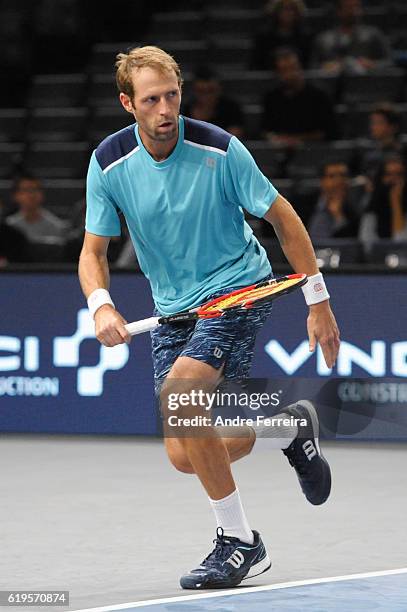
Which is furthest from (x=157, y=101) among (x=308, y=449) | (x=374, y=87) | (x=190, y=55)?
(x=190, y=55)

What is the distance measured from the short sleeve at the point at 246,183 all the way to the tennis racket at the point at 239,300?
26 centimetres

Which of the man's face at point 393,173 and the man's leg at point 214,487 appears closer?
the man's leg at point 214,487

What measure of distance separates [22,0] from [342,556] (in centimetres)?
1042

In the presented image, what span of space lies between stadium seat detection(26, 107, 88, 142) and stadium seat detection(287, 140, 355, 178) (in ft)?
7.91

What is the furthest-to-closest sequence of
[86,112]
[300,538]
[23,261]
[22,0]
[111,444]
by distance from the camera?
[22,0], [86,112], [23,261], [111,444], [300,538]

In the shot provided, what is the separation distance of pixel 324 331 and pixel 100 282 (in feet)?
2.77

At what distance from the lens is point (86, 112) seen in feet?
43.2

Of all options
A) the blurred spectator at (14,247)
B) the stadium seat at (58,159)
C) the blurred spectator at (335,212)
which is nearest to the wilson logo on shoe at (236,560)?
the blurred spectator at (335,212)

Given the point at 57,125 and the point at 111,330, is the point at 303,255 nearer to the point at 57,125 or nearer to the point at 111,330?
the point at 111,330

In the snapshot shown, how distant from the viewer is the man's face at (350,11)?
1230cm

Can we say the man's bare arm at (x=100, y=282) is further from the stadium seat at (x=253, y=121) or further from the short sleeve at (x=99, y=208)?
the stadium seat at (x=253, y=121)

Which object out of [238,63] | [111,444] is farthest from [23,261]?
[238,63]

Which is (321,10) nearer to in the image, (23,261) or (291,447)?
(23,261)

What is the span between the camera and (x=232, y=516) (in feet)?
17.0
